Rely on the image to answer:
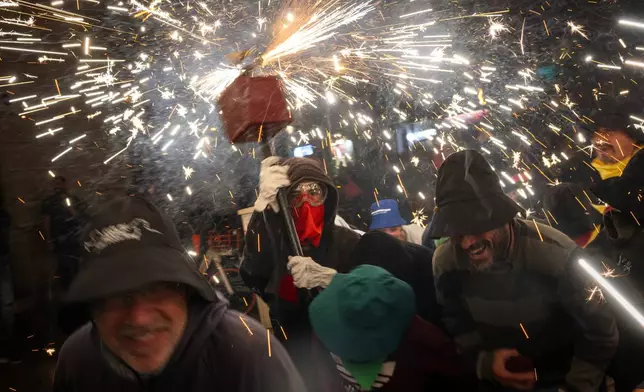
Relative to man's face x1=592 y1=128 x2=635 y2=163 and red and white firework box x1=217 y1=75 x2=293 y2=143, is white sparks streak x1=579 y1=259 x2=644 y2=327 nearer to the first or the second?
man's face x1=592 y1=128 x2=635 y2=163

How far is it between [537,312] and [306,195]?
5.57ft

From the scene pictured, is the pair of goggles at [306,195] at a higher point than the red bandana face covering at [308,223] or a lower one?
higher

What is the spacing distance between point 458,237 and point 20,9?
546 centimetres

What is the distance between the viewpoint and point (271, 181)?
2.81m

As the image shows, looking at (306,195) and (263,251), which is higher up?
(306,195)

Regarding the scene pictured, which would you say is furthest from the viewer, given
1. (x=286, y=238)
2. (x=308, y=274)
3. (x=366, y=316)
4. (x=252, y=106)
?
(x=286, y=238)

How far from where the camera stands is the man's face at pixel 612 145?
3129mm

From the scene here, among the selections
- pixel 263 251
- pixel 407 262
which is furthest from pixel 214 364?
pixel 263 251

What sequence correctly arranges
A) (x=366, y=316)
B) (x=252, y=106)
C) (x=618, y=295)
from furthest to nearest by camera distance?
1. (x=252, y=106)
2. (x=618, y=295)
3. (x=366, y=316)

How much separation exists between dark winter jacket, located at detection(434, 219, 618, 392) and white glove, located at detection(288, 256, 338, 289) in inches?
29.4

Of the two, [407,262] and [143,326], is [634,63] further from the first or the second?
[143,326]

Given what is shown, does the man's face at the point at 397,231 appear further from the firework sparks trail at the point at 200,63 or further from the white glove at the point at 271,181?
the white glove at the point at 271,181

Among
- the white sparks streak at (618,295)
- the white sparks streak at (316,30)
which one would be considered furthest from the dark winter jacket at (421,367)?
the white sparks streak at (316,30)

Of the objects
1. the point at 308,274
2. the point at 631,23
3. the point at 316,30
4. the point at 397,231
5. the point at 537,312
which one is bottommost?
the point at 397,231
